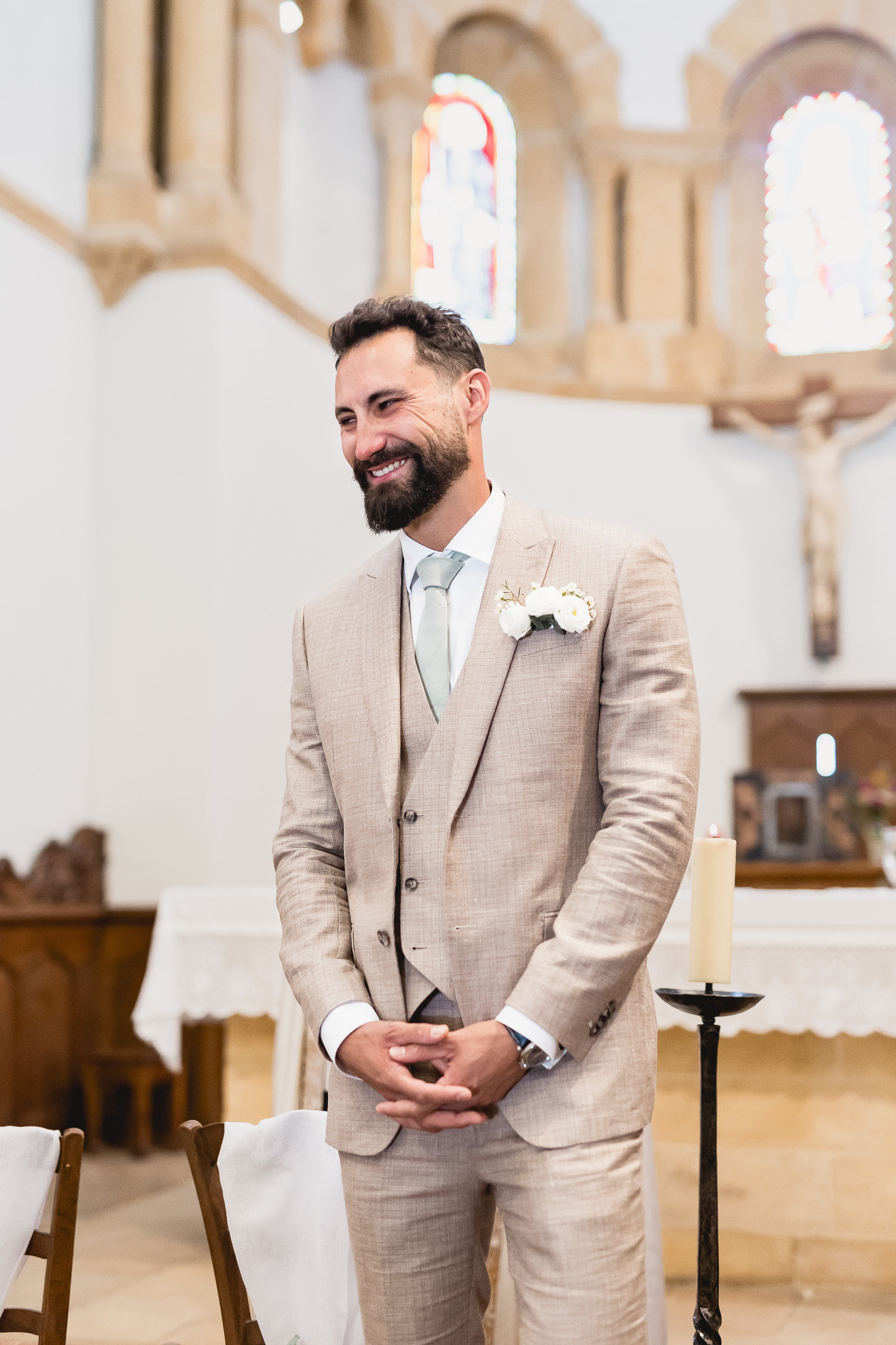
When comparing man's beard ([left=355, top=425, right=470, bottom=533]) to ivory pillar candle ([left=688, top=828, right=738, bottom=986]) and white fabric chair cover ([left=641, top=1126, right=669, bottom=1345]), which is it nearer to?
ivory pillar candle ([left=688, top=828, right=738, bottom=986])

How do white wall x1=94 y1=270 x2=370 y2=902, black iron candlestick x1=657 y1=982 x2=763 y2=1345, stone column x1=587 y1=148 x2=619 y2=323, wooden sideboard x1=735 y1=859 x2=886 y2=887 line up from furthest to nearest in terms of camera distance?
stone column x1=587 y1=148 x2=619 y2=323 < white wall x1=94 y1=270 x2=370 y2=902 < wooden sideboard x1=735 y1=859 x2=886 y2=887 < black iron candlestick x1=657 y1=982 x2=763 y2=1345

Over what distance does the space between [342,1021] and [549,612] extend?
23.3 inches

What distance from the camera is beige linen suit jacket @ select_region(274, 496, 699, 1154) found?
5.32ft

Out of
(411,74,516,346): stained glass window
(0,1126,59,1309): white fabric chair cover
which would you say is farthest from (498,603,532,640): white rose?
(411,74,516,346): stained glass window

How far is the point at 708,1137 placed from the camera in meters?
1.97

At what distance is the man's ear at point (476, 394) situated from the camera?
1856 mm

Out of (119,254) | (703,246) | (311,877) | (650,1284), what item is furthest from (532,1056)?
(703,246)

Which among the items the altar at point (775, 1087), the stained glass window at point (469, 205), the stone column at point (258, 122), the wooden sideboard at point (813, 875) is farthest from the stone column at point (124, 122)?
the wooden sideboard at point (813, 875)

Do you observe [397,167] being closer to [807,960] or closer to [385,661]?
[807,960]

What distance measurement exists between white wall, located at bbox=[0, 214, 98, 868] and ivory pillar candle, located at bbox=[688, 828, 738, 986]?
4619 millimetres

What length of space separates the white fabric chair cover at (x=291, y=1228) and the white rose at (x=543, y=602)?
0.79 meters

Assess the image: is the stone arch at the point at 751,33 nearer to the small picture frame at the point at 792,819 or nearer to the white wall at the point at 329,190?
the white wall at the point at 329,190

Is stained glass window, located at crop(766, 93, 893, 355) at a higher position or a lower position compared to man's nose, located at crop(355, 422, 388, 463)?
higher

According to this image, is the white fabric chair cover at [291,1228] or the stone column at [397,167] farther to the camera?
the stone column at [397,167]
